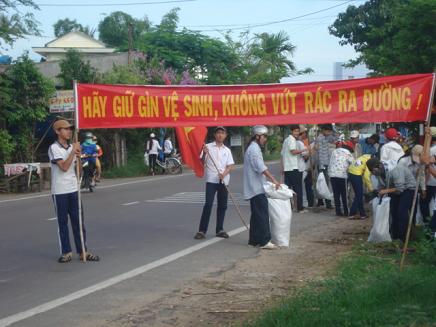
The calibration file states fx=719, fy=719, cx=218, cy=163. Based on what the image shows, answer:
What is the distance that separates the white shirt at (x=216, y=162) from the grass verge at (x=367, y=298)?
3181 millimetres

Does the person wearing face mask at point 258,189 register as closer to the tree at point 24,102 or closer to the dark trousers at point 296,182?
the dark trousers at point 296,182

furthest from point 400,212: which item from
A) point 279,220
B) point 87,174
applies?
point 87,174

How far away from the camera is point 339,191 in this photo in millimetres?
14445

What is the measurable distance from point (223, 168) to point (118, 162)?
67.1 feet

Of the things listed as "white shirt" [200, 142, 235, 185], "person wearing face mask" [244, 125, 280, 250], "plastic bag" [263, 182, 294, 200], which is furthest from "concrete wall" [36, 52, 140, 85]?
"plastic bag" [263, 182, 294, 200]

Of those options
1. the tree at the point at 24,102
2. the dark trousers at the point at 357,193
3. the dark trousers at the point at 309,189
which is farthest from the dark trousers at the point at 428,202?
the tree at the point at 24,102

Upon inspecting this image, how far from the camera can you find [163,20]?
179 feet

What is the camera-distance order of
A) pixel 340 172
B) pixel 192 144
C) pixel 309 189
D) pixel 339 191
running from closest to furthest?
pixel 192 144 → pixel 340 172 → pixel 339 191 → pixel 309 189

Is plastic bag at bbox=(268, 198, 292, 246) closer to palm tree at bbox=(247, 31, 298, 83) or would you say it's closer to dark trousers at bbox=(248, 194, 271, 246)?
dark trousers at bbox=(248, 194, 271, 246)

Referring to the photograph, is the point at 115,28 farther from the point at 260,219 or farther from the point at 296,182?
the point at 260,219

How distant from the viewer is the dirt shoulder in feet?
21.7

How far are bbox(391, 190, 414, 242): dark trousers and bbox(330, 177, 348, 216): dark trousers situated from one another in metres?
3.92

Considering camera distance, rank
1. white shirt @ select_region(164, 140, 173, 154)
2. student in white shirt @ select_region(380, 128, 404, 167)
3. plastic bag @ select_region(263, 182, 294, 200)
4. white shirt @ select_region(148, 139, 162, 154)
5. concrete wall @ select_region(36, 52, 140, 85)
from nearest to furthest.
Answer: plastic bag @ select_region(263, 182, 294, 200), student in white shirt @ select_region(380, 128, 404, 167), white shirt @ select_region(148, 139, 162, 154), white shirt @ select_region(164, 140, 173, 154), concrete wall @ select_region(36, 52, 140, 85)

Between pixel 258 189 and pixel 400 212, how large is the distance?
2038 millimetres
